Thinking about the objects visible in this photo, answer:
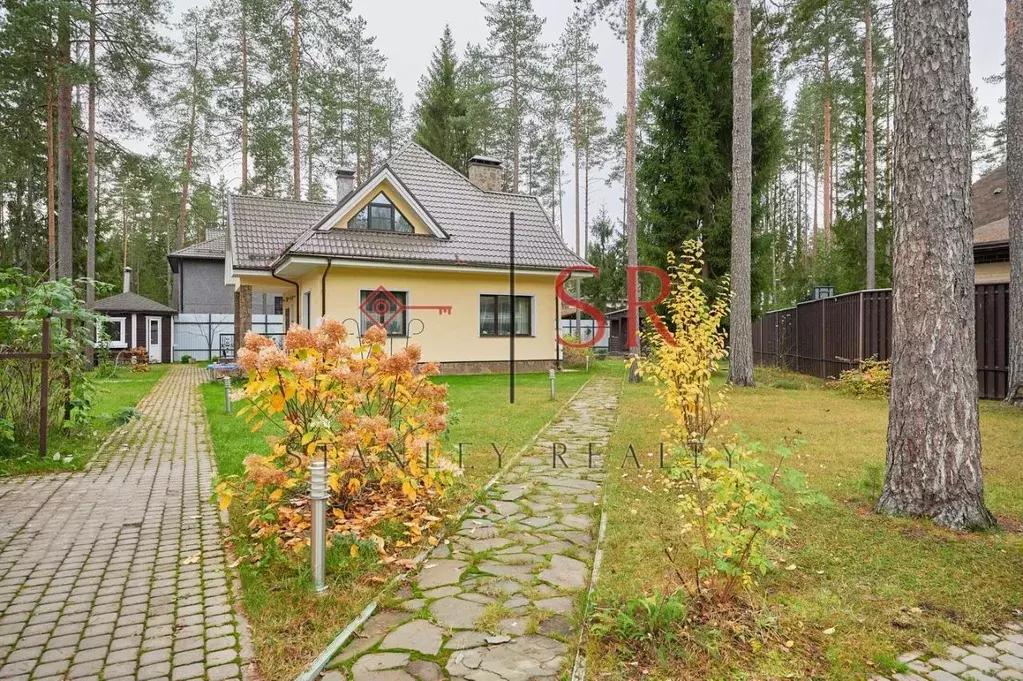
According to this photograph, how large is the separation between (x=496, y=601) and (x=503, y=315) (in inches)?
520

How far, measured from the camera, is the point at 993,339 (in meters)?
10.0

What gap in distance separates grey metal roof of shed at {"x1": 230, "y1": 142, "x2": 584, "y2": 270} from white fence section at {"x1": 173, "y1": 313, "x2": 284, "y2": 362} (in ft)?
26.5

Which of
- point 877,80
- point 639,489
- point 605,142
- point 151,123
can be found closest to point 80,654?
point 639,489

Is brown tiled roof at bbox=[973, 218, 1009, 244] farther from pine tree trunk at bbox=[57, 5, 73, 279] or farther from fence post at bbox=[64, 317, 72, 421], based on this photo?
pine tree trunk at bbox=[57, 5, 73, 279]

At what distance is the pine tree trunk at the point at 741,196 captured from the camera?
1156 cm

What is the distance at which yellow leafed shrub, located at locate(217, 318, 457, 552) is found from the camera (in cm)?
387

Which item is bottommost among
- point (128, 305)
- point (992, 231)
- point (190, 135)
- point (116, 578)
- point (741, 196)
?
point (116, 578)

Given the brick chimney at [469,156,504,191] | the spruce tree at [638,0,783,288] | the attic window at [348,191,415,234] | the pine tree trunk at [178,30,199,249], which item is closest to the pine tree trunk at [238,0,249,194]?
the pine tree trunk at [178,30,199,249]

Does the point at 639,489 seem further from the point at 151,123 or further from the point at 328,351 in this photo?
the point at 151,123

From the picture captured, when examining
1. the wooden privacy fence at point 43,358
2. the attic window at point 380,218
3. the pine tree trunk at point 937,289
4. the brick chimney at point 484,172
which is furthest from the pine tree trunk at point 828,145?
the wooden privacy fence at point 43,358

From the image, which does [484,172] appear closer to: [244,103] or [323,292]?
[323,292]

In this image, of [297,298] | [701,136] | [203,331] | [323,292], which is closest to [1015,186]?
[701,136]

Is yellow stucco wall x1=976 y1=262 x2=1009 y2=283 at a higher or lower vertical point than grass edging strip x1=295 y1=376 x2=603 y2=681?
higher

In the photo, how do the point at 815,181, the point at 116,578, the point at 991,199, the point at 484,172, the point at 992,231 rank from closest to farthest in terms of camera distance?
1. the point at 116,578
2. the point at 992,231
3. the point at 991,199
4. the point at 484,172
5. the point at 815,181
